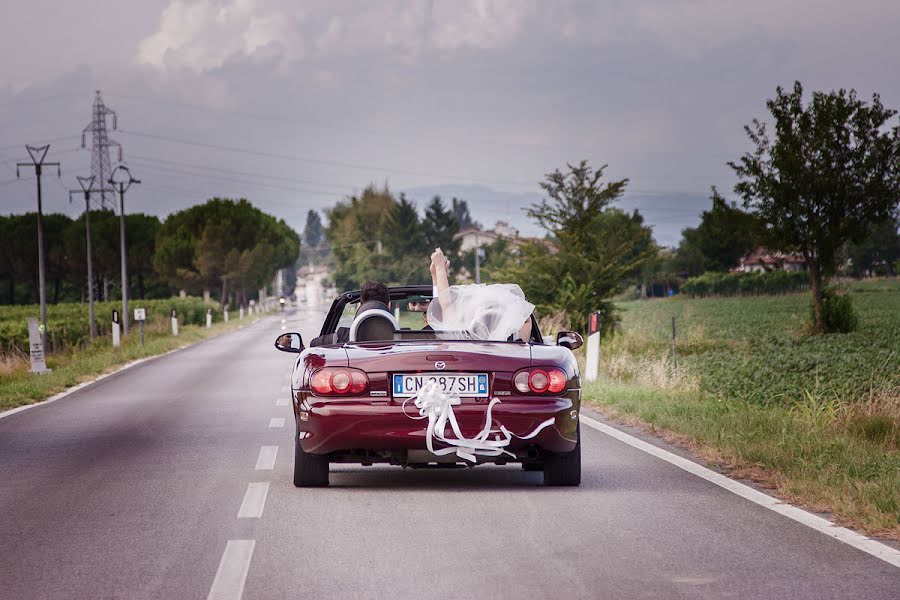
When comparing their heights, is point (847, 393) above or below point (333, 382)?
below

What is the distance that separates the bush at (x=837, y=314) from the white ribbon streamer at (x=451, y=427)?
122 feet

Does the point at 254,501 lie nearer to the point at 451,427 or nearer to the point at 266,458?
the point at 451,427

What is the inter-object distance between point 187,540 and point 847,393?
12535 millimetres

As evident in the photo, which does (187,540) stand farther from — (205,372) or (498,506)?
(205,372)

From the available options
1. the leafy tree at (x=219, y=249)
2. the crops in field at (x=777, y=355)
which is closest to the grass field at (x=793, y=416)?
A: the crops in field at (x=777, y=355)

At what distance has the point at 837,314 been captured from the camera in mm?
42750

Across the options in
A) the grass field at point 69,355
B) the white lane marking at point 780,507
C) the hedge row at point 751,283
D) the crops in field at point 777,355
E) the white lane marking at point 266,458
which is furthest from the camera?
the hedge row at point 751,283

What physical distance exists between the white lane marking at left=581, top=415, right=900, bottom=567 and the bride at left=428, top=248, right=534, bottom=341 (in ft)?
5.48

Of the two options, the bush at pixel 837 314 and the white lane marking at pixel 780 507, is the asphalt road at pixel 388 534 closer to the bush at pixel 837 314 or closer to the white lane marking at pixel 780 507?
the white lane marking at pixel 780 507

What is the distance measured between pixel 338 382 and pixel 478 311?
5.14ft

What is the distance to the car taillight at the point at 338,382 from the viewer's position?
25.9 feet

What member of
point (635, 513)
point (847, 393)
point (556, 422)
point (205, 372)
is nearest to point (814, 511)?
point (635, 513)

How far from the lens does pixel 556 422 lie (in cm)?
798

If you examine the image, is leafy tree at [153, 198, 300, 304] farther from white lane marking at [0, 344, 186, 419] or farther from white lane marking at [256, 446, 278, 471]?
white lane marking at [256, 446, 278, 471]
